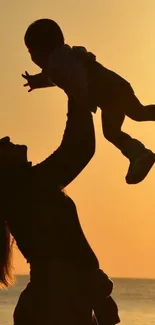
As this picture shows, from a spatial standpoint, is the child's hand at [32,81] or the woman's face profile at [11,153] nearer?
the woman's face profile at [11,153]

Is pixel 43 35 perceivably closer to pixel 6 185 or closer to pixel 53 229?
pixel 6 185

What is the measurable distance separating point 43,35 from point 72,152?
0.68m

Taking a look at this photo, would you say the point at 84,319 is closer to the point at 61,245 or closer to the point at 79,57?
the point at 61,245

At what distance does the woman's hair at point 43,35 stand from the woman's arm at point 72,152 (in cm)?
40

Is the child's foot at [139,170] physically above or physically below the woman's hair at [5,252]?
above

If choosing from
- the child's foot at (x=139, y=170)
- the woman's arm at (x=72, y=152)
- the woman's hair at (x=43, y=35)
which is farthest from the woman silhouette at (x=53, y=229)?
the child's foot at (x=139, y=170)

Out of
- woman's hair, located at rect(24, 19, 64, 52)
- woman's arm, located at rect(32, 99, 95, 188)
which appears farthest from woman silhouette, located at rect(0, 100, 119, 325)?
woman's hair, located at rect(24, 19, 64, 52)

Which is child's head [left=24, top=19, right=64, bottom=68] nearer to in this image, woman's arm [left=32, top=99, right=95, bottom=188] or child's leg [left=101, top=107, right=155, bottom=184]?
woman's arm [left=32, top=99, right=95, bottom=188]

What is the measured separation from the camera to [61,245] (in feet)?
16.2

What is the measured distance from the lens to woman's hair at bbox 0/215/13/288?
5.05 m

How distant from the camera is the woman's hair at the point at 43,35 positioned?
511 centimetres

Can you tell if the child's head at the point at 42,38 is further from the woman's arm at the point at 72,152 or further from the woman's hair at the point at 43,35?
the woman's arm at the point at 72,152

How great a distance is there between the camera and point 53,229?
4934 mm

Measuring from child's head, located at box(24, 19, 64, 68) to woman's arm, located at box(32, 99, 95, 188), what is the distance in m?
0.40
